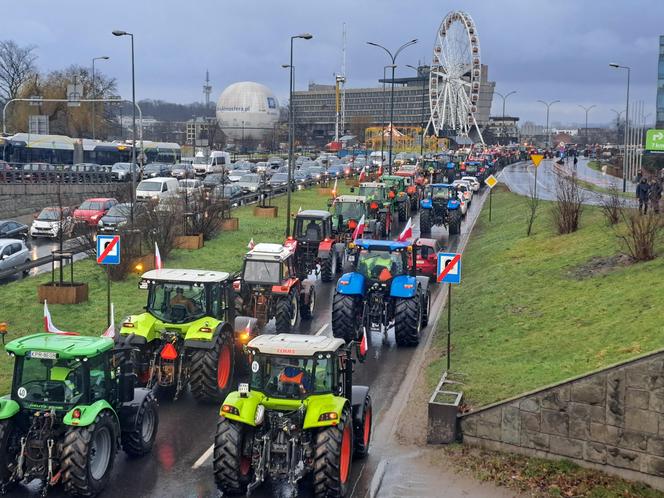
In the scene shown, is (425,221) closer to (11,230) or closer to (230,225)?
(230,225)

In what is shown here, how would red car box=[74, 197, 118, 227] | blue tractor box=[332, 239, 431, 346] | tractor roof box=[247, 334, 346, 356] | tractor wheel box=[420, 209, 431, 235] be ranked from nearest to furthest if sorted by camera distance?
tractor roof box=[247, 334, 346, 356], blue tractor box=[332, 239, 431, 346], tractor wheel box=[420, 209, 431, 235], red car box=[74, 197, 118, 227]

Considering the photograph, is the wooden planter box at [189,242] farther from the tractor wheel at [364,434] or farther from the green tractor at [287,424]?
the green tractor at [287,424]

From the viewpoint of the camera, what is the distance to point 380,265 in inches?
792

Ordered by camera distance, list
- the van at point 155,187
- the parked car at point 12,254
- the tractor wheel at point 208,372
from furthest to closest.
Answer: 1. the van at point 155,187
2. the parked car at point 12,254
3. the tractor wheel at point 208,372

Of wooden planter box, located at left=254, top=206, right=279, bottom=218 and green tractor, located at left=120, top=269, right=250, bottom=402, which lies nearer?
green tractor, located at left=120, top=269, right=250, bottom=402

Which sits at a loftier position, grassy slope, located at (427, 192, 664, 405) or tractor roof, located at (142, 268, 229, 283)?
tractor roof, located at (142, 268, 229, 283)

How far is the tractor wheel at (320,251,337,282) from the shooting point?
2734cm

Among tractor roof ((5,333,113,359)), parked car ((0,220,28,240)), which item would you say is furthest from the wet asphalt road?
parked car ((0,220,28,240))

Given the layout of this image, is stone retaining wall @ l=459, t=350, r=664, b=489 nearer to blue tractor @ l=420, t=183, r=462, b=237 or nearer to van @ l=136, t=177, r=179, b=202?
blue tractor @ l=420, t=183, r=462, b=237

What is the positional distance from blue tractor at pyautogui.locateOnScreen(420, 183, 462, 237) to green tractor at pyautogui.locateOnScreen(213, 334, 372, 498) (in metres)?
28.1

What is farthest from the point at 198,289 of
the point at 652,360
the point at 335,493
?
the point at 652,360

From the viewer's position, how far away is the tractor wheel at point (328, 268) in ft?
89.7

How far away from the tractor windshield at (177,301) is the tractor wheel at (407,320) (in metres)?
5.62

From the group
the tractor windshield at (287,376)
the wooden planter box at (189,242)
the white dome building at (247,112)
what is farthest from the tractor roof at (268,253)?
the white dome building at (247,112)
